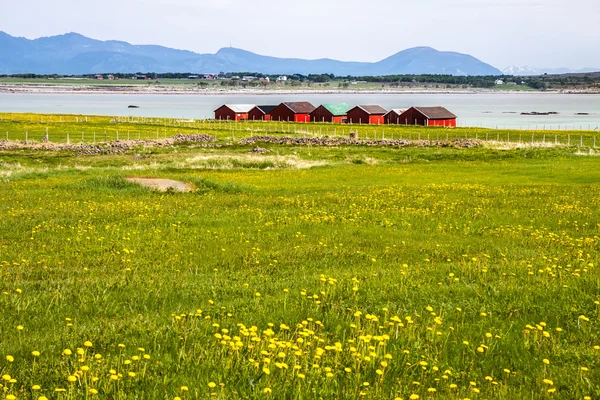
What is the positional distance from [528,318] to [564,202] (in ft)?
59.7

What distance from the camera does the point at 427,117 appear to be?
414 ft

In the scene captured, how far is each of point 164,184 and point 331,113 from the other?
105436 mm

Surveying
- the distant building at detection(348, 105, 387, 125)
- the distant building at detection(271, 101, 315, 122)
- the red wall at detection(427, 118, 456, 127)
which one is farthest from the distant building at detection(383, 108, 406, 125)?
the distant building at detection(271, 101, 315, 122)

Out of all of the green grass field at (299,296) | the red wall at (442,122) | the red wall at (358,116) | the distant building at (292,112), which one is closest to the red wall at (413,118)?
the red wall at (442,122)

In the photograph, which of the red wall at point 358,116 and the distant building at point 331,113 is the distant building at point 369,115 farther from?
the distant building at point 331,113

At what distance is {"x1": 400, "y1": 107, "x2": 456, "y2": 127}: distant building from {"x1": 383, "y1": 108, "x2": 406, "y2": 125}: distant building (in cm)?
95

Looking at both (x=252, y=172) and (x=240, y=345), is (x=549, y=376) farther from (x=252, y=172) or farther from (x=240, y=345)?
(x=252, y=172)

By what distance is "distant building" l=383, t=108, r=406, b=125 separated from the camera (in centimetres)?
13138

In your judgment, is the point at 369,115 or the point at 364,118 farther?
the point at 364,118

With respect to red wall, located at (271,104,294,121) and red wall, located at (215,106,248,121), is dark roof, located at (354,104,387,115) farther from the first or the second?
red wall, located at (215,106,248,121)

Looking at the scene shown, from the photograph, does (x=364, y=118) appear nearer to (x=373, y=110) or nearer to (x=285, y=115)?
(x=373, y=110)

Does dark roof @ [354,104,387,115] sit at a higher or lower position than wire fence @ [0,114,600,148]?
higher

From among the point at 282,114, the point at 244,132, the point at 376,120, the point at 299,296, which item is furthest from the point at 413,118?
the point at 299,296

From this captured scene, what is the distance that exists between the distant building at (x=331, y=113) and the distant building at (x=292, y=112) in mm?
2192
